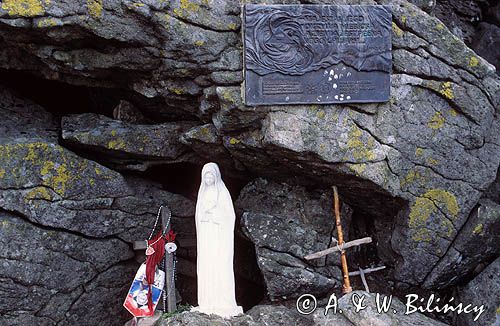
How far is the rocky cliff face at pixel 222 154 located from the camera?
243 inches

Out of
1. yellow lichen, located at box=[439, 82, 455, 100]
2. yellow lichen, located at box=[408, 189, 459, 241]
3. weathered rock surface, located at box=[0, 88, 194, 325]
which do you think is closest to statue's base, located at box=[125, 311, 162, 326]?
weathered rock surface, located at box=[0, 88, 194, 325]

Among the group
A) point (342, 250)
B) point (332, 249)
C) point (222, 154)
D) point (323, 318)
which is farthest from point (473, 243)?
point (222, 154)

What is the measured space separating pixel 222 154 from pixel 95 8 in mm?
2290

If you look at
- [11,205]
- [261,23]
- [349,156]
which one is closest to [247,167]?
[349,156]

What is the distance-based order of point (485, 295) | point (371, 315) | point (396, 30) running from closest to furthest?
point (371, 315)
point (396, 30)
point (485, 295)

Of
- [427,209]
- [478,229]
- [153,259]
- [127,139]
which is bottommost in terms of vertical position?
[153,259]

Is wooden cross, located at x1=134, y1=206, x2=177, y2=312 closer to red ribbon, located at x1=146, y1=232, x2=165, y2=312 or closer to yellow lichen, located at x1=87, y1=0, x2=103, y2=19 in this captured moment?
red ribbon, located at x1=146, y1=232, x2=165, y2=312

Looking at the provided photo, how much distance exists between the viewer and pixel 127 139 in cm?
691

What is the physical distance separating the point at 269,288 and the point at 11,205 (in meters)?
3.18

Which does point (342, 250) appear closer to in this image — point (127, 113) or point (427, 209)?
point (427, 209)

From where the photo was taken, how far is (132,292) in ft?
21.5

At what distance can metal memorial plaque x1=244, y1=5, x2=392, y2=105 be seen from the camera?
19.9ft

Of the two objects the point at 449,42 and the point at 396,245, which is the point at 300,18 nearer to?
the point at 449,42

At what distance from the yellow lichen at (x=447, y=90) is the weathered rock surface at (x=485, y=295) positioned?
2150 mm
